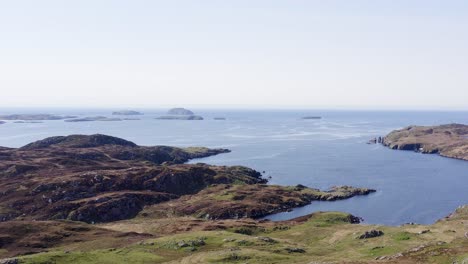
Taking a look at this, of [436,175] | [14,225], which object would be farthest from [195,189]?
[436,175]

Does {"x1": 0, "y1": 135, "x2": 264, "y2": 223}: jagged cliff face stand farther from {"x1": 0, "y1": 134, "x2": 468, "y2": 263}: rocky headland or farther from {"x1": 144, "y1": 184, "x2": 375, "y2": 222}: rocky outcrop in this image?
{"x1": 144, "y1": 184, "x2": 375, "y2": 222}: rocky outcrop

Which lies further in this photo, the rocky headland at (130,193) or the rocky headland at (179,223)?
the rocky headland at (130,193)

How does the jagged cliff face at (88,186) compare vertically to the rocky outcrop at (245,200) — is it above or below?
above

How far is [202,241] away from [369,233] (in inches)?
1186

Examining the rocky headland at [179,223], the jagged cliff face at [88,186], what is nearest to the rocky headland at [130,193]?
the jagged cliff face at [88,186]

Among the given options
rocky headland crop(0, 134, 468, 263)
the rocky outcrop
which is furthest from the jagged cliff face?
the rocky outcrop

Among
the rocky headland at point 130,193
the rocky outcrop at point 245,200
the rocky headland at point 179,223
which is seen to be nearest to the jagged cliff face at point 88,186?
the rocky headland at point 130,193

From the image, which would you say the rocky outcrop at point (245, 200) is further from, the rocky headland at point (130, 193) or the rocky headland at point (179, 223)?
the rocky headland at point (179, 223)

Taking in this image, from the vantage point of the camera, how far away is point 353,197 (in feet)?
506

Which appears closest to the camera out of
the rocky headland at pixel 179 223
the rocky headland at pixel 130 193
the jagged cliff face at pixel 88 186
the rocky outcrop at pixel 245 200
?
the rocky headland at pixel 179 223

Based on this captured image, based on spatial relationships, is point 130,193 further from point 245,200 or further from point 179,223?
point 179,223

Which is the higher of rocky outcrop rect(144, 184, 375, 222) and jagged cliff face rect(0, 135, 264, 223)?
jagged cliff face rect(0, 135, 264, 223)

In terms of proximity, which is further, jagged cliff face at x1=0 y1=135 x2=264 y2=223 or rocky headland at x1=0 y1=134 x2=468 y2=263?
jagged cliff face at x1=0 y1=135 x2=264 y2=223

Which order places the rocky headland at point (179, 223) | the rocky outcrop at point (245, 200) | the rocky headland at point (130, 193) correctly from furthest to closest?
the rocky outcrop at point (245, 200)
the rocky headland at point (130, 193)
the rocky headland at point (179, 223)
